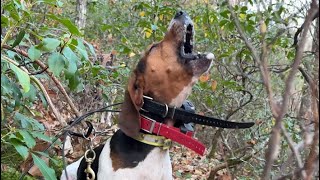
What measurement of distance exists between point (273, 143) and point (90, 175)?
→ 2383 mm

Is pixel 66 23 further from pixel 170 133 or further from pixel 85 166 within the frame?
pixel 85 166

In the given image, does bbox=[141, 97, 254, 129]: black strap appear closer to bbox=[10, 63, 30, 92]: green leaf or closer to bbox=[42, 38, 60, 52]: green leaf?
bbox=[42, 38, 60, 52]: green leaf

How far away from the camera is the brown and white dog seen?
3529 millimetres

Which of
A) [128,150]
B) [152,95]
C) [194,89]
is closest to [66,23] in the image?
[152,95]

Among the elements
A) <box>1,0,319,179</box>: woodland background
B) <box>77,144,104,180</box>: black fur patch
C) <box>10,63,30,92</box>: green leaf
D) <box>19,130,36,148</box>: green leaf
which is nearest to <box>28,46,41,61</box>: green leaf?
<box>1,0,319,179</box>: woodland background

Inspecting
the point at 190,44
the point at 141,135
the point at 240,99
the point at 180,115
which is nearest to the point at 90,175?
the point at 141,135

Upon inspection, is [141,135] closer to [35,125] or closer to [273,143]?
[35,125]

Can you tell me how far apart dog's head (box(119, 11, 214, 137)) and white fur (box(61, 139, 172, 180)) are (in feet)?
0.75

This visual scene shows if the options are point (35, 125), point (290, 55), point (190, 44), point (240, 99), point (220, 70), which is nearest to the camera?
point (35, 125)

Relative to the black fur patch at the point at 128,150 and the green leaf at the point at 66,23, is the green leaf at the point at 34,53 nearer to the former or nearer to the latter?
Result: the green leaf at the point at 66,23

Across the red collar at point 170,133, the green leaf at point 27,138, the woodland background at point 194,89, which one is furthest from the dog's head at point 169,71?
the green leaf at point 27,138

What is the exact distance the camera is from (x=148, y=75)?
3732 millimetres

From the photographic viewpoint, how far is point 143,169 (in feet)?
11.6

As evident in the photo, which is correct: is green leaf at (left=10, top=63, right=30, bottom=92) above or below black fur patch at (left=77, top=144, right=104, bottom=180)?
above
